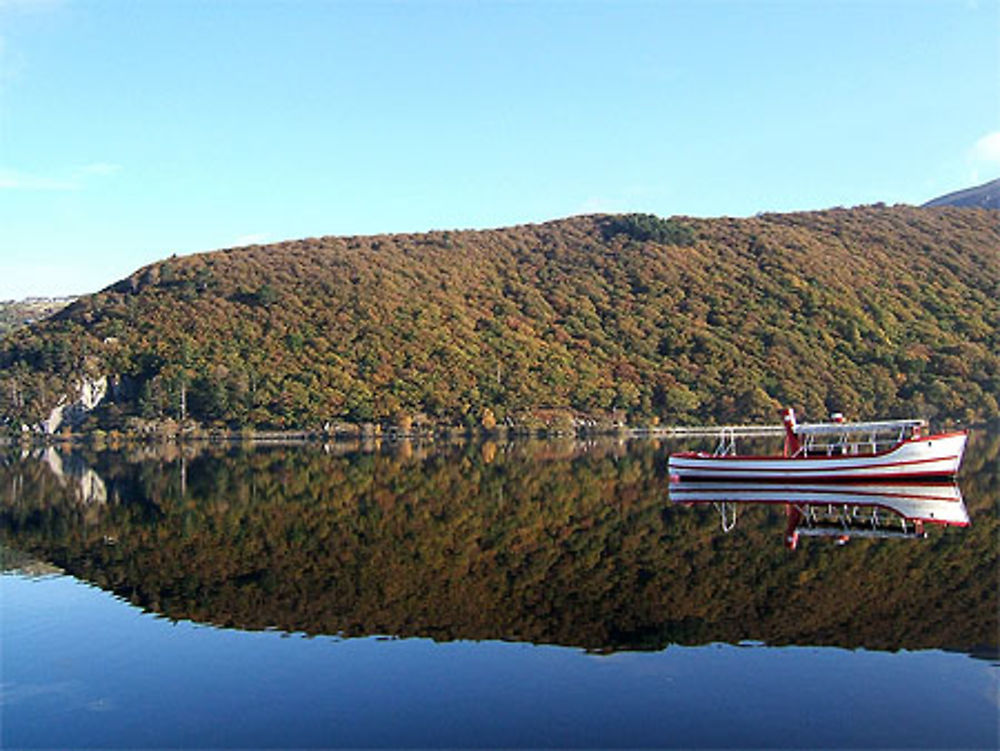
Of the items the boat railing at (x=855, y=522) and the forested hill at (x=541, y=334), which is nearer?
the boat railing at (x=855, y=522)

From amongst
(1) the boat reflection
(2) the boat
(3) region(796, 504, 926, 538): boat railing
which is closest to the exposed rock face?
(1) the boat reflection

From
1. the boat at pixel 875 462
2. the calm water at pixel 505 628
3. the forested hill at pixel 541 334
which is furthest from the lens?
the forested hill at pixel 541 334

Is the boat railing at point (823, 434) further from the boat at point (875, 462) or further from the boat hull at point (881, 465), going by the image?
the boat hull at point (881, 465)

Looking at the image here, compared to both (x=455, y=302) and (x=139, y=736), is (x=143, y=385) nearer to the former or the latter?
(x=455, y=302)

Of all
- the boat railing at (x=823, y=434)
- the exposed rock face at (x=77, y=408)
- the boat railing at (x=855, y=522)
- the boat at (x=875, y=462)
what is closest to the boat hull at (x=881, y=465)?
the boat at (x=875, y=462)

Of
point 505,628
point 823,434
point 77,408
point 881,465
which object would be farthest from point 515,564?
point 77,408

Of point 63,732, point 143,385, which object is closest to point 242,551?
point 63,732
